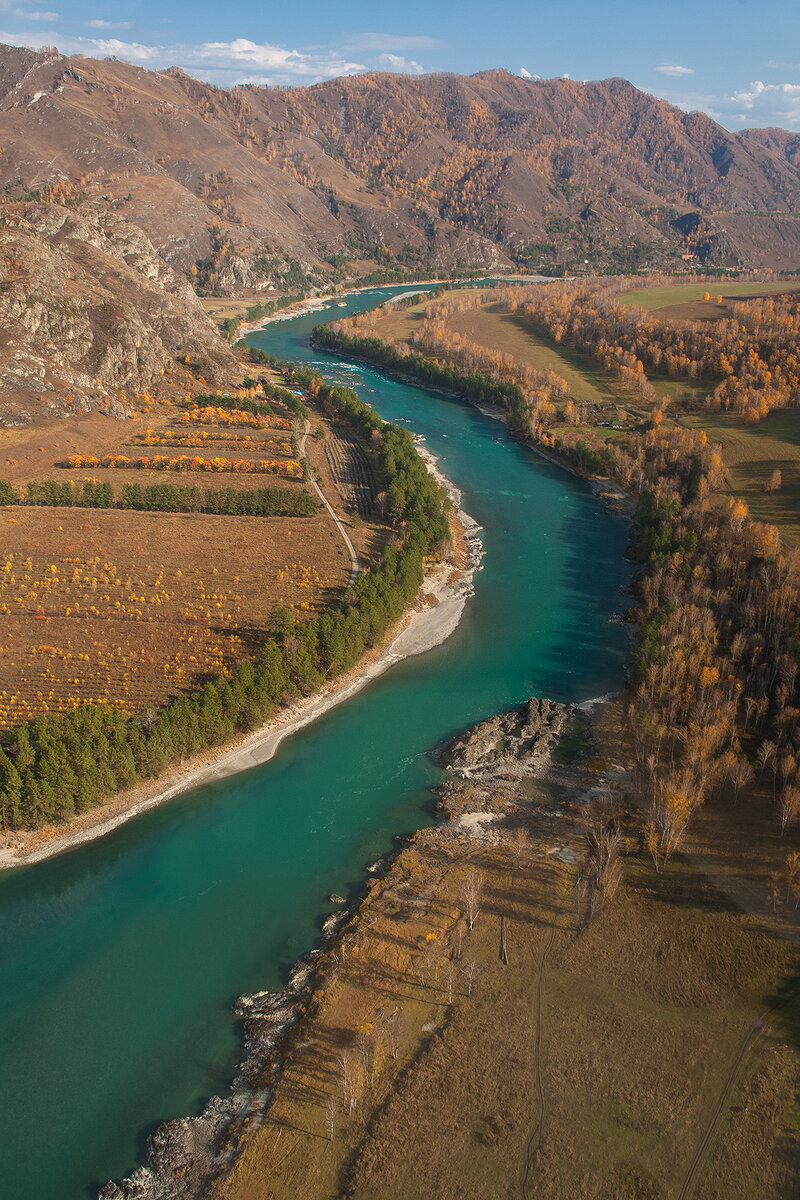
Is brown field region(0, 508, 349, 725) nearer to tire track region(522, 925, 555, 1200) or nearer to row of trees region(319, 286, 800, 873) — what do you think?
row of trees region(319, 286, 800, 873)

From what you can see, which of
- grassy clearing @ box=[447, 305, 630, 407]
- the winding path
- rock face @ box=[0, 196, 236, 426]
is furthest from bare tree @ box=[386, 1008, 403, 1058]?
grassy clearing @ box=[447, 305, 630, 407]

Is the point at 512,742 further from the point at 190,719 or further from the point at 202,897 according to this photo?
the point at 202,897

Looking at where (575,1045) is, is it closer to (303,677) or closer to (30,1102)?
(30,1102)

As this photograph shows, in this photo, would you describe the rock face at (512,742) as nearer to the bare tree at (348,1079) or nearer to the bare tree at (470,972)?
the bare tree at (470,972)

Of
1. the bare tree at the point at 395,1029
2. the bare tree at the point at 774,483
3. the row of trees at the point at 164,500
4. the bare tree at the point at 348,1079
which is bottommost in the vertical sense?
the bare tree at the point at 348,1079

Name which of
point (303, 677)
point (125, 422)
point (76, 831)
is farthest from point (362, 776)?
point (125, 422)

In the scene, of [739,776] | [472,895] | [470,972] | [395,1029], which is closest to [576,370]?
[739,776]

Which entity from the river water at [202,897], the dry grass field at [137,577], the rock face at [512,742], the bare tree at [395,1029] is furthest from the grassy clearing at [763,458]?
the bare tree at [395,1029]

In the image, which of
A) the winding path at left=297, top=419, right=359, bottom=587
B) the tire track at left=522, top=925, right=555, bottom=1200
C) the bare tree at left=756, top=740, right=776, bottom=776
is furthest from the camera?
the winding path at left=297, top=419, right=359, bottom=587
